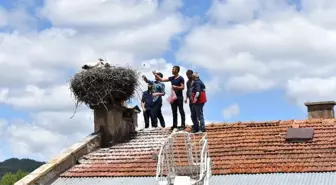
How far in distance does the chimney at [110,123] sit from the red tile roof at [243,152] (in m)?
0.38

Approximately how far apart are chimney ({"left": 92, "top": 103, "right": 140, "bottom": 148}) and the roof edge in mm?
239

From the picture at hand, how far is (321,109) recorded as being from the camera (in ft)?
59.2

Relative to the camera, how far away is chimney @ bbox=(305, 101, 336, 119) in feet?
58.8

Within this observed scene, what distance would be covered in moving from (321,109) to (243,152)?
402cm

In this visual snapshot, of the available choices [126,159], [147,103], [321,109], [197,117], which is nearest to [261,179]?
[197,117]

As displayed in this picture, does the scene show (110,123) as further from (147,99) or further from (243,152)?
(243,152)

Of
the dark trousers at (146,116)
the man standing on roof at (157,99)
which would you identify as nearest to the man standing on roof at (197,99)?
the man standing on roof at (157,99)

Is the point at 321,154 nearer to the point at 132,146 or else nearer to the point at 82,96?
the point at 132,146

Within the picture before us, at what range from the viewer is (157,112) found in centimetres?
A: 1811

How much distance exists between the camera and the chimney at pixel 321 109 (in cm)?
1792

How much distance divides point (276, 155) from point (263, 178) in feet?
4.33

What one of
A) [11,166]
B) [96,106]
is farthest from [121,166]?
[11,166]

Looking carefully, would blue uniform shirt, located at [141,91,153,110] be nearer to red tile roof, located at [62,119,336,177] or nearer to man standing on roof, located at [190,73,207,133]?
red tile roof, located at [62,119,336,177]

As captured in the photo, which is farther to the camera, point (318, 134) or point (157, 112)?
point (157, 112)
